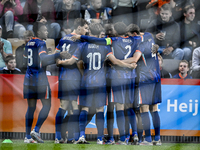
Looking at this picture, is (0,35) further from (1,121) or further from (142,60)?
Answer: (142,60)

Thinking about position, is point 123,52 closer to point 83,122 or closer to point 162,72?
point 162,72

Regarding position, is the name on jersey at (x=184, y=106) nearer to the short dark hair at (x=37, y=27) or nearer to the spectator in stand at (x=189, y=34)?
the spectator in stand at (x=189, y=34)

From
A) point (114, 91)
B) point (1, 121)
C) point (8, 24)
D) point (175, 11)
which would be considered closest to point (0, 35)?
point (8, 24)

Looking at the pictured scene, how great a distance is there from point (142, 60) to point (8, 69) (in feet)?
4.76

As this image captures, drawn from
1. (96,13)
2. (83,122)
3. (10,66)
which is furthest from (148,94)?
(10,66)

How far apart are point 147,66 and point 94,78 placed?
569 millimetres

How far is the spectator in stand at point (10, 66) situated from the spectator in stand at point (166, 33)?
60.3 inches

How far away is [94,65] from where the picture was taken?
2.75 m

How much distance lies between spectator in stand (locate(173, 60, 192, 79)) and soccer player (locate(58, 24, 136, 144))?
0.79 metres

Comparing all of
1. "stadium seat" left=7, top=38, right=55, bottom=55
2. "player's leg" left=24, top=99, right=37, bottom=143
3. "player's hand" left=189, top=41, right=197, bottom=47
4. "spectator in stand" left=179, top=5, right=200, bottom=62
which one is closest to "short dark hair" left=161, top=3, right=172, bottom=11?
"spectator in stand" left=179, top=5, right=200, bottom=62

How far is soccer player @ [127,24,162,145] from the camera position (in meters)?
2.89

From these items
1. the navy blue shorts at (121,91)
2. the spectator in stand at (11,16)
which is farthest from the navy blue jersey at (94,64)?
the spectator in stand at (11,16)

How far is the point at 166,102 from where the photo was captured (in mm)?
3152

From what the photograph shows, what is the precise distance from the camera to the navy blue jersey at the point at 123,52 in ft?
9.22
